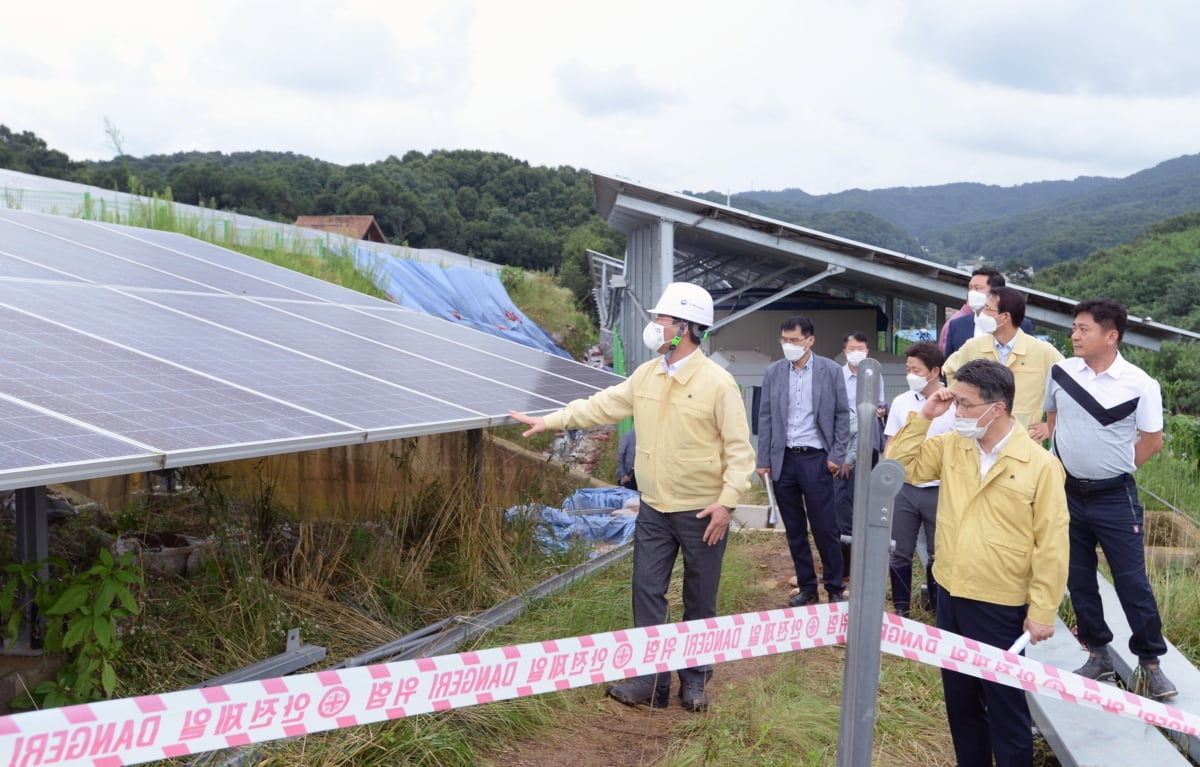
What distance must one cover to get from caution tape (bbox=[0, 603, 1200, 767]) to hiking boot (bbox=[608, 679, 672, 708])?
1759 millimetres

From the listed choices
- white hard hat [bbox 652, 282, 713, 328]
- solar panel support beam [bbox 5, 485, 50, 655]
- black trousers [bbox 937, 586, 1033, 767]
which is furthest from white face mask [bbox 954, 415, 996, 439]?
solar panel support beam [bbox 5, 485, 50, 655]

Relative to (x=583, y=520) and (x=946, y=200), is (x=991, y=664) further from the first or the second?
(x=946, y=200)

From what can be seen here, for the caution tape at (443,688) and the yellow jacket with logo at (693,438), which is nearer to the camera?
the caution tape at (443,688)

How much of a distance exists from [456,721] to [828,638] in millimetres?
1967

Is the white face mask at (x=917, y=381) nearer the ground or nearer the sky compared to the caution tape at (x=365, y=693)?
nearer the sky

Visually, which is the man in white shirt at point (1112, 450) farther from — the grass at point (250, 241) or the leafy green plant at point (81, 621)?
the grass at point (250, 241)

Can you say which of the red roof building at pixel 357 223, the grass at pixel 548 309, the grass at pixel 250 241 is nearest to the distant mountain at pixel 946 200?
the red roof building at pixel 357 223

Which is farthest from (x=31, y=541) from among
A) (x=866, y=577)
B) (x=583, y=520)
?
(x=583, y=520)

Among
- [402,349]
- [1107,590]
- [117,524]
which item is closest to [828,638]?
[1107,590]

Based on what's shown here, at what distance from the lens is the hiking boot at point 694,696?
5.45m

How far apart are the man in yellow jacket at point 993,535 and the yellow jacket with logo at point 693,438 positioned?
3.65 ft

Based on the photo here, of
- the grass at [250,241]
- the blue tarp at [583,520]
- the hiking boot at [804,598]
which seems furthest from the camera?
the grass at [250,241]

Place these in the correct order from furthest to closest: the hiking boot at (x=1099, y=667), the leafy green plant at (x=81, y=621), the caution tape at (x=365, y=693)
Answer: the hiking boot at (x=1099, y=667), the leafy green plant at (x=81, y=621), the caution tape at (x=365, y=693)

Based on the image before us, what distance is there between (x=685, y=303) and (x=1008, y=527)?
2014 millimetres
